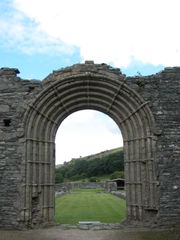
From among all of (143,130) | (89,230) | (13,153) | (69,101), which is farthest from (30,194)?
(143,130)

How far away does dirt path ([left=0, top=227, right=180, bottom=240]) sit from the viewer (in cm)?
814

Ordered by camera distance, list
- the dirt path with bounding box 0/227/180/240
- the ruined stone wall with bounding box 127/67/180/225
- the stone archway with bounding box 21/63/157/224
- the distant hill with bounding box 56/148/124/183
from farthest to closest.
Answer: the distant hill with bounding box 56/148/124/183 < the stone archway with bounding box 21/63/157/224 < the ruined stone wall with bounding box 127/67/180/225 < the dirt path with bounding box 0/227/180/240

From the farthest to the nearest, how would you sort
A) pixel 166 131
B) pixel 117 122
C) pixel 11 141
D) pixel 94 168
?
pixel 94 168 < pixel 117 122 < pixel 11 141 < pixel 166 131

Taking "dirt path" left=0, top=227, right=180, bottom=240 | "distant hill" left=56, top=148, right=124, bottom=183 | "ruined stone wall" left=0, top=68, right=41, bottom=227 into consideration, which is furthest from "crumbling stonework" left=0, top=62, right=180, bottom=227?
"distant hill" left=56, top=148, right=124, bottom=183

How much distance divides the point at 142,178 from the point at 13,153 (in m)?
4.02

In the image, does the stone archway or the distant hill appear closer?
the stone archway

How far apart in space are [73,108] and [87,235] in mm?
4183

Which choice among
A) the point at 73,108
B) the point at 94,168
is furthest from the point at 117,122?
the point at 94,168

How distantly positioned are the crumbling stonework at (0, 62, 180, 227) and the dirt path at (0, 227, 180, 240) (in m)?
0.72

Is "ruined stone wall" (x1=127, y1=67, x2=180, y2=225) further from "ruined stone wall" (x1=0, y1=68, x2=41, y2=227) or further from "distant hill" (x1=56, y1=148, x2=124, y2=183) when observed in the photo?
"distant hill" (x1=56, y1=148, x2=124, y2=183)

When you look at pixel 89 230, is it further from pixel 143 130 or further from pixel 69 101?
pixel 69 101

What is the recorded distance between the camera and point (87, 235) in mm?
8586

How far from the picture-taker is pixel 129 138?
10500mm

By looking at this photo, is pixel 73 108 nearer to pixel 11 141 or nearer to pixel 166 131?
pixel 11 141
